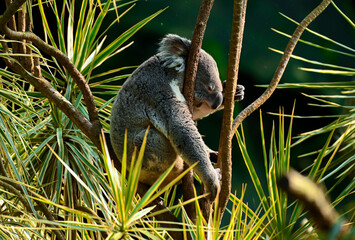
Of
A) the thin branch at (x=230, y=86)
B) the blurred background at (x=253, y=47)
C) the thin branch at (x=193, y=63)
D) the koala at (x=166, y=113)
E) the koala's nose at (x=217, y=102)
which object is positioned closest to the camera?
the thin branch at (x=230, y=86)

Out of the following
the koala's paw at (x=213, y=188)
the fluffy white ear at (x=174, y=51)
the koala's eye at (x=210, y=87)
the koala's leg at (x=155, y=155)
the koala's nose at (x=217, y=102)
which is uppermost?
the fluffy white ear at (x=174, y=51)

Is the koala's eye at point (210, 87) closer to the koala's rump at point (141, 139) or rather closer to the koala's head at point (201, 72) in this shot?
the koala's head at point (201, 72)

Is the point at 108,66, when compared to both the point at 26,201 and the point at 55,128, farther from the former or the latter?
the point at 26,201

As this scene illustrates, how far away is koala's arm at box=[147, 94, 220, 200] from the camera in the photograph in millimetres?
1754

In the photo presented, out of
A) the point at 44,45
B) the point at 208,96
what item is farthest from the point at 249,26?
the point at 44,45

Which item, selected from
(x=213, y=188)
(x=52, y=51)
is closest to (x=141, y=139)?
(x=213, y=188)

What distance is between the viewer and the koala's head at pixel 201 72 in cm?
208

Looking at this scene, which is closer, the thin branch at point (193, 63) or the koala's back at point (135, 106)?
the thin branch at point (193, 63)

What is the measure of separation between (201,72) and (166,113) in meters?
0.35

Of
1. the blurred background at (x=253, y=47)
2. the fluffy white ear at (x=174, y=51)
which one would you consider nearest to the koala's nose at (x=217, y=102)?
the fluffy white ear at (x=174, y=51)

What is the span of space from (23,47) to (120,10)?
2778 millimetres

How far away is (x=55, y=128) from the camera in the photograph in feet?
7.66

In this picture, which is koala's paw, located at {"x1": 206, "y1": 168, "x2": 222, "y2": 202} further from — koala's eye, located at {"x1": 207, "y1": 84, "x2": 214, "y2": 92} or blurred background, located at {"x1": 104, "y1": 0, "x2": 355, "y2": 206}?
blurred background, located at {"x1": 104, "y1": 0, "x2": 355, "y2": 206}

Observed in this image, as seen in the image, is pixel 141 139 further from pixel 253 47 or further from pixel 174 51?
pixel 253 47
